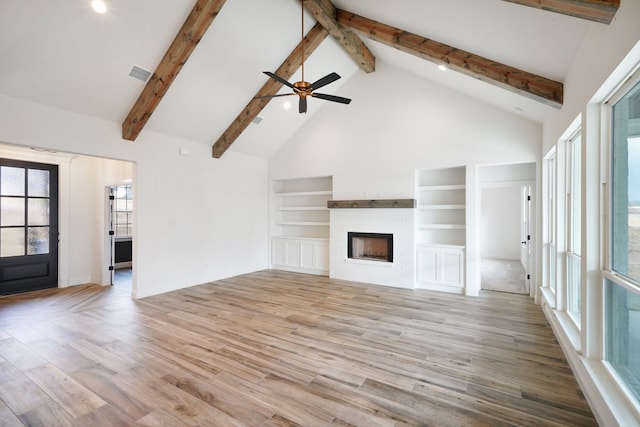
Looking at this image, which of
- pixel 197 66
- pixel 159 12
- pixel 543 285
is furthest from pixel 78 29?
pixel 543 285

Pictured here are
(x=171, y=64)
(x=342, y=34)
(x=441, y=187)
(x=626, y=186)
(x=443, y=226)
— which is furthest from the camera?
(x=441, y=187)

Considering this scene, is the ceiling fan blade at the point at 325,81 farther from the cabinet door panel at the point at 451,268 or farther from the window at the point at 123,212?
the window at the point at 123,212

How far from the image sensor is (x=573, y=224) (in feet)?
11.2

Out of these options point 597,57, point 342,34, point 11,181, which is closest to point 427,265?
point 597,57

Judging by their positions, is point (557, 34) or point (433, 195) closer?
point (557, 34)

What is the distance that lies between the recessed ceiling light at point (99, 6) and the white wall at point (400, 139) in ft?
14.3

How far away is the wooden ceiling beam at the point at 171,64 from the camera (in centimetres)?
374

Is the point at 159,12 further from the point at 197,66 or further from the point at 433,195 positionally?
the point at 433,195

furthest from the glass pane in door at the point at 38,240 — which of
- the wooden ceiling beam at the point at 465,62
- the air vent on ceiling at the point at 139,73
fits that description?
the wooden ceiling beam at the point at 465,62

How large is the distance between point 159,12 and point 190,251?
4032 millimetres

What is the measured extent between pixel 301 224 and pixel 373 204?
2.18 metres

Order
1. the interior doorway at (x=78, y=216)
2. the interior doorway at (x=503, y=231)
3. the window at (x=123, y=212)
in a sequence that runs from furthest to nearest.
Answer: the window at (x=123, y=212), the interior doorway at (x=503, y=231), the interior doorway at (x=78, y=216)

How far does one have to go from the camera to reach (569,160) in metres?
3.60

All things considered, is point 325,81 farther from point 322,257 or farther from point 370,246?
point 322,257
